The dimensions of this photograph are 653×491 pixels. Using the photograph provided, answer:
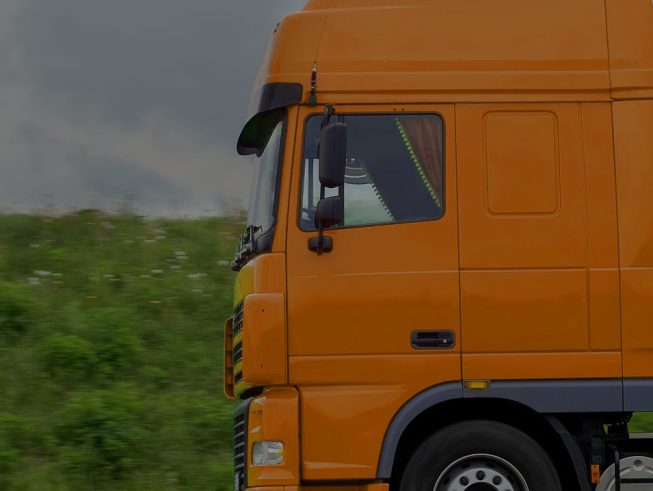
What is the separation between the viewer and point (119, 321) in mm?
12930

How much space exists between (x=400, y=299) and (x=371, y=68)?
1.45m

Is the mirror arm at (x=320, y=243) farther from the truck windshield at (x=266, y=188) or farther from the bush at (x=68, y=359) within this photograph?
the bush at (x=68, y=359)

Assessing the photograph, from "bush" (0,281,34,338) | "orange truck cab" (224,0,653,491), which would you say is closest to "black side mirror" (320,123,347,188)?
"orange truck cab" (224,0,653,491)

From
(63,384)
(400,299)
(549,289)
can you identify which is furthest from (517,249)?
(63,384)

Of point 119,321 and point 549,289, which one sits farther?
point 119,321

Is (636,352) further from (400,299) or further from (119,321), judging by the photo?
(119,321)

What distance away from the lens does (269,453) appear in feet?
23.2

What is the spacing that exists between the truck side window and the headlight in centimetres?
134

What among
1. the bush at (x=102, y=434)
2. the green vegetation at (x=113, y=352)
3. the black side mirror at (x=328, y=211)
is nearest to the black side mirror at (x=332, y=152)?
the black side mirror at (x=328, y=211)

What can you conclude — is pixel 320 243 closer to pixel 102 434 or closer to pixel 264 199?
pixel 264 199

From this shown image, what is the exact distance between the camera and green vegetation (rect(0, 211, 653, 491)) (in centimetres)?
1045

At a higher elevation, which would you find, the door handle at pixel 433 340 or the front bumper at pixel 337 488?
the door handle at pixel 433 340

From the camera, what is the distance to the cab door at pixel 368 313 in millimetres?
7020

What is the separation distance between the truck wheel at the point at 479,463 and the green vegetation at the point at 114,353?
3465 millimetres
